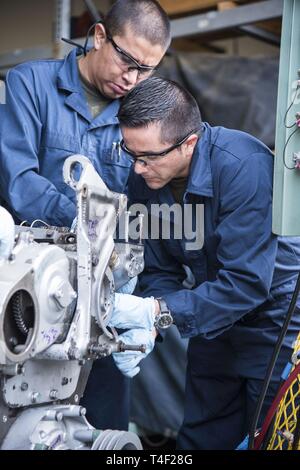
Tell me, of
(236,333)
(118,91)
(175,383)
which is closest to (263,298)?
(236,333)

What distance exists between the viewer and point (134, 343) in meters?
1.74

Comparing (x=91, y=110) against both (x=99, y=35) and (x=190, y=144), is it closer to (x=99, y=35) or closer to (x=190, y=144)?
(x=99, y=35)

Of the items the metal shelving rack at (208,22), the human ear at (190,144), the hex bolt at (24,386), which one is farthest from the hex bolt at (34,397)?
the metal shelving rack at (208,22)

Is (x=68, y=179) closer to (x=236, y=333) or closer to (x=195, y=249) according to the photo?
(x=195, y=249)

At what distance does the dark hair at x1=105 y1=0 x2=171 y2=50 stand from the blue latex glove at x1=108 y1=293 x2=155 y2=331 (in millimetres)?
815

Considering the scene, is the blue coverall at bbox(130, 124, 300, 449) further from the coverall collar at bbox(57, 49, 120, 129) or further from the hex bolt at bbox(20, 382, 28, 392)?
the hex bolt at bbox(20, 382, 28, 392)

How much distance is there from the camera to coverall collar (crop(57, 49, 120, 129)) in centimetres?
215

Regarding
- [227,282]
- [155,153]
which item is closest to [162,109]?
[155,153]

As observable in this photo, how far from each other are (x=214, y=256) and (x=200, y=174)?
0.76 feet

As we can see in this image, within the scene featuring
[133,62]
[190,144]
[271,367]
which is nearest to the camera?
[271,367]

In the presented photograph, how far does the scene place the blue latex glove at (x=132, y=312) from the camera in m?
1.69

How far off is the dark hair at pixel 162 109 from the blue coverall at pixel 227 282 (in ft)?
0.29

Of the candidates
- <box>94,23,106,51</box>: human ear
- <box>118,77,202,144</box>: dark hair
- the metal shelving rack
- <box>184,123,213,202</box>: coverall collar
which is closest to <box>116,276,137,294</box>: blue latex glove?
<box>184,123,213,202</box>: coverall collar
